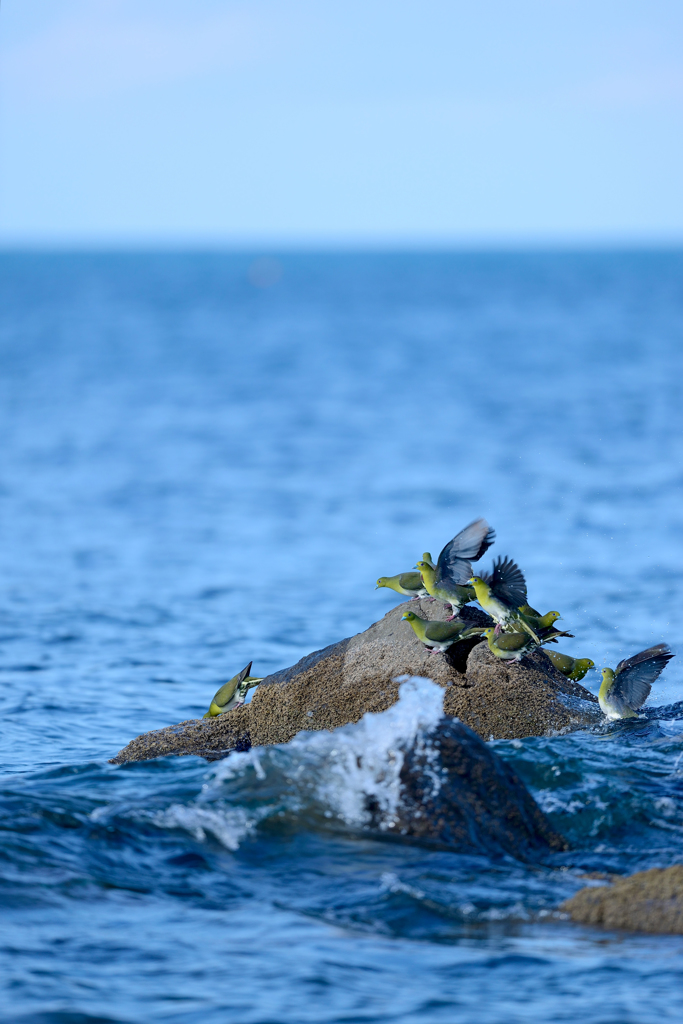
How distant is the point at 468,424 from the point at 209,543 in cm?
1529

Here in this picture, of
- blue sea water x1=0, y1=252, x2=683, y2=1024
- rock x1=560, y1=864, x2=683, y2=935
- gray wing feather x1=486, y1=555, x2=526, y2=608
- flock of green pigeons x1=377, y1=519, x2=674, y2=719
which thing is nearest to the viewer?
blue sea water x1=0, y1=252, x2=683, y2=1024

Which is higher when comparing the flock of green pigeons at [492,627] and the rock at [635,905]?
the flock of green pigeons at [492,627]

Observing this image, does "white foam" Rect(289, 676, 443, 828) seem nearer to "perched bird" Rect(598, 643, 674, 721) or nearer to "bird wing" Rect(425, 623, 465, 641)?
"bird wing" Rect(425, 623, 465, 641)

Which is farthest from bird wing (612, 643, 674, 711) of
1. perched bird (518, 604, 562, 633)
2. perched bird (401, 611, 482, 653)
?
perched bird (401, 611, 482, 653)

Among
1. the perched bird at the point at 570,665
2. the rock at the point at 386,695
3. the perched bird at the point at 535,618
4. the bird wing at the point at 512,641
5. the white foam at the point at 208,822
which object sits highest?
the perched bird at the point at 535,618

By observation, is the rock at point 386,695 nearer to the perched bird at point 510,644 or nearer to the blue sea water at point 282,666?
the perched bird at point 510,644

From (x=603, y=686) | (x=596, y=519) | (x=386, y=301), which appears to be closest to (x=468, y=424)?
(x=596, y=519)

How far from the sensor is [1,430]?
31234 mm

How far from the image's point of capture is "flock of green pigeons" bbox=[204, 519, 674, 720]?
7.79 m

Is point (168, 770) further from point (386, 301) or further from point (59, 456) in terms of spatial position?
point (386, 301)

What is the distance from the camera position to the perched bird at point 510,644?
7680mm

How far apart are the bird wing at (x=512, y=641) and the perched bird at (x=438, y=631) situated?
0.23 metres

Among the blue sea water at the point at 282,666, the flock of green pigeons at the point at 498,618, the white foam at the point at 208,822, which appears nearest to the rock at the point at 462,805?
the blue sea water at the point at 282,666

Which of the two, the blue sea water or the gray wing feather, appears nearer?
the blue sea water
